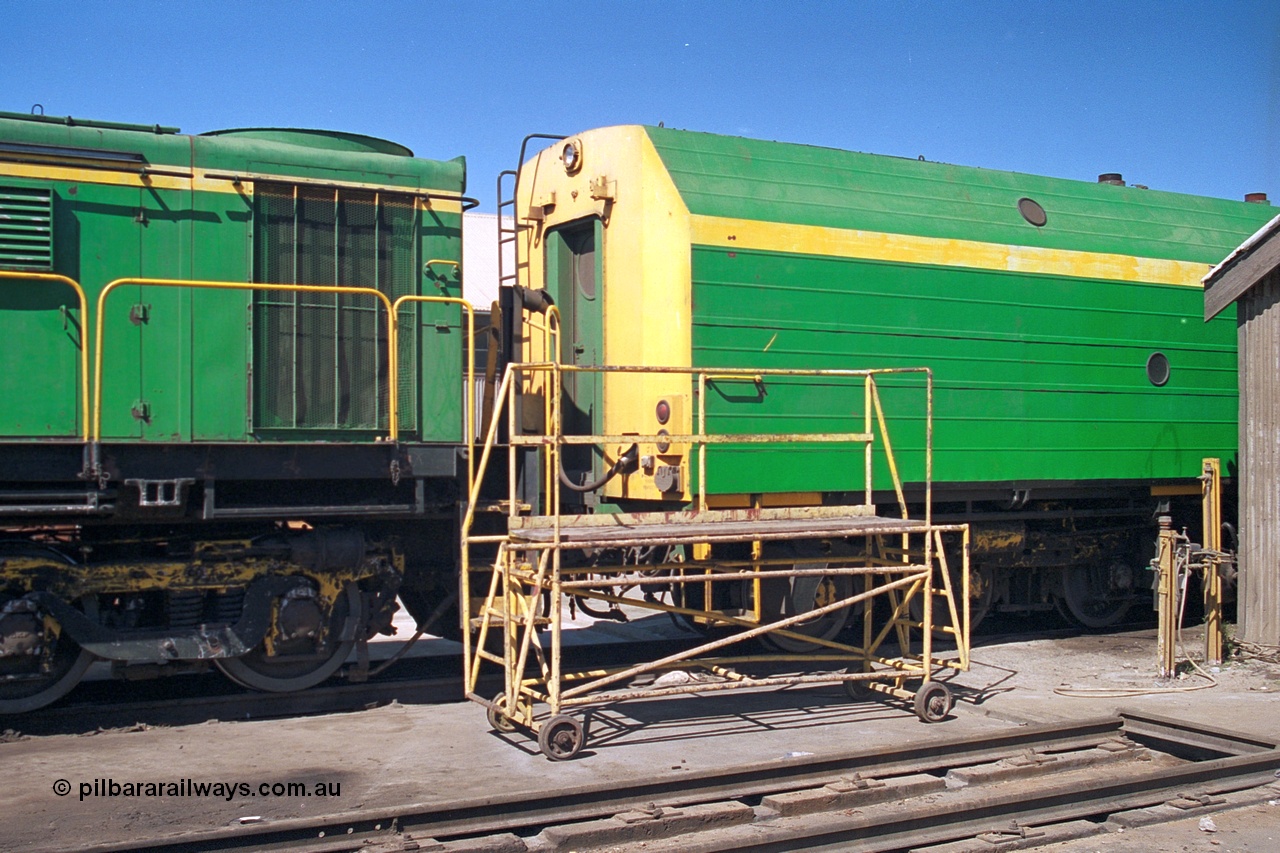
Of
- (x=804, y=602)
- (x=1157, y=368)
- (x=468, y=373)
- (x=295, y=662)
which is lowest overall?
(x=295, y=662)

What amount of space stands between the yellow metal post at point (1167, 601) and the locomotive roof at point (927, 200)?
272cm

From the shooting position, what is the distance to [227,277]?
7.66 meters

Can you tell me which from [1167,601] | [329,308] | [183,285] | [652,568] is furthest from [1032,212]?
[183,285]

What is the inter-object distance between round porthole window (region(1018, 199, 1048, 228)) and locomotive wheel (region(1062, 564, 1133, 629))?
10.5 feet

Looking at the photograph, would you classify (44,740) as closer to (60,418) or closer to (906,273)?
(60,418)

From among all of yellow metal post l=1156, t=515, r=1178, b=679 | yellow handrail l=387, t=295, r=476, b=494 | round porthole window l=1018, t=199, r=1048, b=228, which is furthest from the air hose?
round porthole window l=1018, t=199, r=1048, b=228

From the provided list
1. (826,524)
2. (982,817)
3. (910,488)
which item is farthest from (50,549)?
(910,488)

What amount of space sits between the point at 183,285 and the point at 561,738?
11.5ft

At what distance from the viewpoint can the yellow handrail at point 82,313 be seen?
6.93m

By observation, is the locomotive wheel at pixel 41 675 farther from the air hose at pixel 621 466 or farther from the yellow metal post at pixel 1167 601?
the yellow metal post at pixel 1167 601

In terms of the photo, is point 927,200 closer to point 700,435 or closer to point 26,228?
point 700,435

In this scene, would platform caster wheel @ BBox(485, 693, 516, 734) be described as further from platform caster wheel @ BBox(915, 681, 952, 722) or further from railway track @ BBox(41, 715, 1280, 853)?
platform caster wheel @ BBox(915, 681, 952, 722)

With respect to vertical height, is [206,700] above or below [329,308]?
below

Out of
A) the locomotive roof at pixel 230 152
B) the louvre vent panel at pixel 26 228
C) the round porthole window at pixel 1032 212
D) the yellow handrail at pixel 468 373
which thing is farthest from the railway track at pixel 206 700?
the round porthole window at pixel 1032 212
